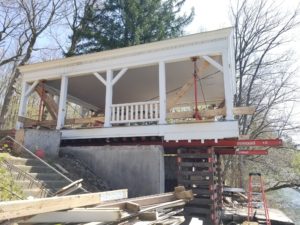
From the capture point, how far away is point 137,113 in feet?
29.3

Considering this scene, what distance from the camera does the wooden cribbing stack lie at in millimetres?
7855

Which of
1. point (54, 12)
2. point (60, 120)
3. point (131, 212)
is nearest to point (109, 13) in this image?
point (54, 12)

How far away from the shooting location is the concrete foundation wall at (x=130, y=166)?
8.20 m

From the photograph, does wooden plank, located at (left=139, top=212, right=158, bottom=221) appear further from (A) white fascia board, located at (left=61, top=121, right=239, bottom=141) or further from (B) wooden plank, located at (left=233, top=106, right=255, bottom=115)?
(B) wooden plank, located at (left=233, top=106, right=255, bottom=115)

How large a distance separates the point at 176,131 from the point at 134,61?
2.67 m

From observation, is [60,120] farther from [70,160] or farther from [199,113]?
[199,113]

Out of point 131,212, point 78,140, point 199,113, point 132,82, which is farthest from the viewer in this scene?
point 132,82

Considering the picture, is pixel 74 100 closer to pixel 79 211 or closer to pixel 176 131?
pixel 176 131

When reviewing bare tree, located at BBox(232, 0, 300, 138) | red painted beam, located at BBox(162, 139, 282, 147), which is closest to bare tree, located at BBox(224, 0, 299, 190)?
bare tree, located at BBox(232, 0, 300, 138)

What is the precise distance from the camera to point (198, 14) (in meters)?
20.2

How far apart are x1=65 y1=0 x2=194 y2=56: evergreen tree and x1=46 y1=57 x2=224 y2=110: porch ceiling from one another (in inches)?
186

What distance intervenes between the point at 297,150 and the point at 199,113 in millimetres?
13720

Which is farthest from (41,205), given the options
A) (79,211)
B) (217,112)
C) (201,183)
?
(217,112)

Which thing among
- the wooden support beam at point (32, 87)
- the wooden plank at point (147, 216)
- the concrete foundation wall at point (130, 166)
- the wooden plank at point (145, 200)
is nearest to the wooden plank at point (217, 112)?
the concrete foundation wall at point (130, 166)
